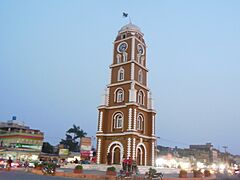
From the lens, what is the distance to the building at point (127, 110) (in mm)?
36219

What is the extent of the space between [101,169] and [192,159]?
6523 centimetres

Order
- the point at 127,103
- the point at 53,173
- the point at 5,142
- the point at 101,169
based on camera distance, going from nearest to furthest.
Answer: the point at 53,173
the point at 101,169
the point at 127,103
the point at 5,142

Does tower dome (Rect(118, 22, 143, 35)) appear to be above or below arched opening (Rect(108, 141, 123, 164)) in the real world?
above

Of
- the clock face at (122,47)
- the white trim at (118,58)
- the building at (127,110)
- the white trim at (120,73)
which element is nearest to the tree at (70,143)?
the building at (127,110)

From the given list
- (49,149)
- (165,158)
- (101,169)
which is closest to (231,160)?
(165,158)

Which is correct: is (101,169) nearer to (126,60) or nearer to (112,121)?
(112,121)

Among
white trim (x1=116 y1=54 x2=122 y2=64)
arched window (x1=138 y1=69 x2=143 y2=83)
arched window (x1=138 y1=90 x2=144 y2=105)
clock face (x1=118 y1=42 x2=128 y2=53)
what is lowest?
arched window (x1=138 y1=90 x2=144 y2=105)

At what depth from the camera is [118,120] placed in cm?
3828

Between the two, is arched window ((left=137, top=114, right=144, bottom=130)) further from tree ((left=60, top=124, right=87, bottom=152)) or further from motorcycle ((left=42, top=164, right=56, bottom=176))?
tree ((left=60, top=124, right=87, bottom=152))

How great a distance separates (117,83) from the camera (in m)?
39.9

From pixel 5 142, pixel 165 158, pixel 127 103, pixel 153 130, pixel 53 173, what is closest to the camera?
pixel 53 173

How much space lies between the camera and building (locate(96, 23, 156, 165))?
3622 centimetres

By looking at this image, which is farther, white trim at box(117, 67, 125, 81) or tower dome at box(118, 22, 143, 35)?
tower dome at box(118, 22, 143, 35)

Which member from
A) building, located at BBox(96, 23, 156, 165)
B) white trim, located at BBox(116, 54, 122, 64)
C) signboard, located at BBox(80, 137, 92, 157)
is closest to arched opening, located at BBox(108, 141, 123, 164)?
building, located at BBox(96, 23, 156, 165)
